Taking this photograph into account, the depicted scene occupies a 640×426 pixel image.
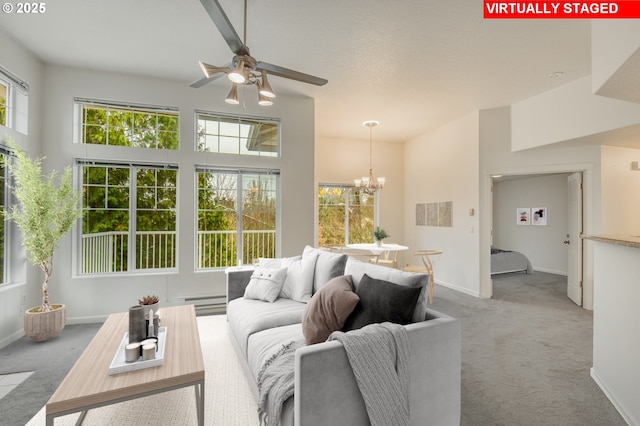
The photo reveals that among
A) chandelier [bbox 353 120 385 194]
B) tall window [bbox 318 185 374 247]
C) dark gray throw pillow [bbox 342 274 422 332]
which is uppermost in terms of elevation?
chandelier [bbox 353 120 385 194]

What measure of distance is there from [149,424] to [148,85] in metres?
3.91

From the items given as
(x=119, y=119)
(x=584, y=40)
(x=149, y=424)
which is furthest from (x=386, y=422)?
(x=119, y=119)

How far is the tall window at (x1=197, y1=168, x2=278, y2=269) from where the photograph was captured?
4254 millimetres

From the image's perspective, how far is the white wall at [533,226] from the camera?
22.7ft

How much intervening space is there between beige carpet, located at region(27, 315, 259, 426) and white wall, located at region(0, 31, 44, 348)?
180cm

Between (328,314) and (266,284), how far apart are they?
1.20 meters

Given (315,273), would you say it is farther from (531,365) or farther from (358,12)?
(358,12)

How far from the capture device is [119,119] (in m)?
3.96

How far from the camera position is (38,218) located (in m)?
3.03

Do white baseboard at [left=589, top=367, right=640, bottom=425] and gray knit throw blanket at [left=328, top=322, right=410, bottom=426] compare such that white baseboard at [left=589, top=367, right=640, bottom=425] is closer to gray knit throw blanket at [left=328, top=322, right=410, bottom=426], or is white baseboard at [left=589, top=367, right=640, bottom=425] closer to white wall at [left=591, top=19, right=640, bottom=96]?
gray knit throw blanket at [left=328, top=322, right=410, bottom=426]

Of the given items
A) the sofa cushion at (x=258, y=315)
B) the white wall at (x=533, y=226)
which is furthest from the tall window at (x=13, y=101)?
the white wall at (x=533, y=226)

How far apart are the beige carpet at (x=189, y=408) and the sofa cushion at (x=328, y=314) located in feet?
2.35

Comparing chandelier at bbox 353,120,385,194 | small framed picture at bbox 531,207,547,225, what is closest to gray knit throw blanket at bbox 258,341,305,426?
chandelier at bbox 353,120,385,194

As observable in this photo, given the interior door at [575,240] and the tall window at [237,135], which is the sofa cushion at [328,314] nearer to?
the tall window at [237,135]
